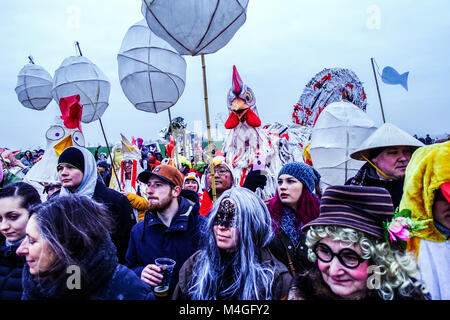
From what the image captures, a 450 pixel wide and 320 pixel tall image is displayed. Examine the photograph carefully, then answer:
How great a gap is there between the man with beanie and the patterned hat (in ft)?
7.33

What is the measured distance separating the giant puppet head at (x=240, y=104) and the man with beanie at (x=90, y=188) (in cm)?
254

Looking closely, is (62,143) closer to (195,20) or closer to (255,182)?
(195,20)

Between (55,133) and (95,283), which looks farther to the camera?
(55,133)

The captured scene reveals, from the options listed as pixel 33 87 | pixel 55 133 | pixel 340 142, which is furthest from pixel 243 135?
pixel 33 87

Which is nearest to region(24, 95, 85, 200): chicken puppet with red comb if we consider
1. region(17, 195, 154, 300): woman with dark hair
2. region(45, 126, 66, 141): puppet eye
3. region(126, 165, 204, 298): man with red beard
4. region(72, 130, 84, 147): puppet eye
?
region(72, 130, 84, 147): puppet eye

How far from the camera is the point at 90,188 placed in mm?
3023

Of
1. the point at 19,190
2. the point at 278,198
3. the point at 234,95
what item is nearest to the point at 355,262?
the point at 278,198

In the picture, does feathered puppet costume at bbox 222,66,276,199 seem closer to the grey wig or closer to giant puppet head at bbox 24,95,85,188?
giant puppet head at bbox 24,95,85,188

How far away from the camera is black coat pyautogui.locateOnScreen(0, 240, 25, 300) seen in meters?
1.74

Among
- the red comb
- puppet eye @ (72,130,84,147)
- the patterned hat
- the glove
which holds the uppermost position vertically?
the red comb

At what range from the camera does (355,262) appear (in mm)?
1361

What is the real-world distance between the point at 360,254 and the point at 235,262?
0.74 m
